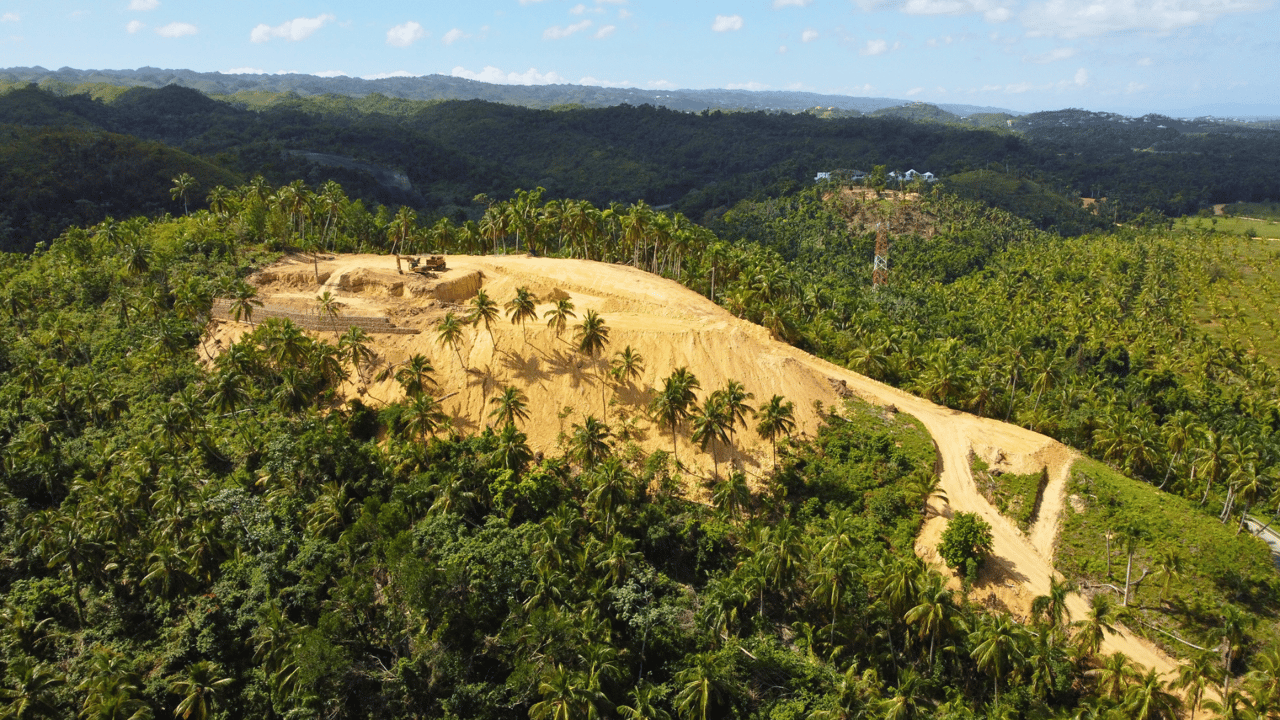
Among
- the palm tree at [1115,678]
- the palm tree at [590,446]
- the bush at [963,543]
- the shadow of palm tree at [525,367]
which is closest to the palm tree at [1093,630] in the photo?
the palm tree at [1115,678]

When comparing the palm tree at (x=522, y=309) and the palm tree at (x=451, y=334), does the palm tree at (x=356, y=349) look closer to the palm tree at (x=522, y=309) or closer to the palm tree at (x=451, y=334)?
the palm tree at (x=451, y=334)

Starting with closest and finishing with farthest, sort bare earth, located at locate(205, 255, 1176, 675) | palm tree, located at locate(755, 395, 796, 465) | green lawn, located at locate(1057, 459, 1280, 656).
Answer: green lawn, located at locate(1057, 459, 1280, 656) → bare earth, located at locate(205, 255, 1176, 675) → palm tree, located at locate(755, 395, 796, 465)

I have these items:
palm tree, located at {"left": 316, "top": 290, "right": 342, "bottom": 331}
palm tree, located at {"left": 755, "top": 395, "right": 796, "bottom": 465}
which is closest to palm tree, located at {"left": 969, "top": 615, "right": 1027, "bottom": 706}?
palm tree, located at {"left": 755, "top": 395, "right": 796, "bottom": 465}

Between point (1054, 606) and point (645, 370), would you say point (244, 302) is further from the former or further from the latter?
point (1054, 606)

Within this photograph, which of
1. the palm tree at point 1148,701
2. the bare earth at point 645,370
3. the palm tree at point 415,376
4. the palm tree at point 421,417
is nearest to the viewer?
the palm tree at point 1148,701

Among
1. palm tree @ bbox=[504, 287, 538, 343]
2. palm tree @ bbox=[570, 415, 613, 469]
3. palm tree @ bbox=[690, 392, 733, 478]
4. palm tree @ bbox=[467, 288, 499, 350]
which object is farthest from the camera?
palm tree @ bbox=[504, 287, 538, 343]

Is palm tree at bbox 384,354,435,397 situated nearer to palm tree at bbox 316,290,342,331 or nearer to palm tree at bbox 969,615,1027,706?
palm tree at bbox 316,290,342,331
